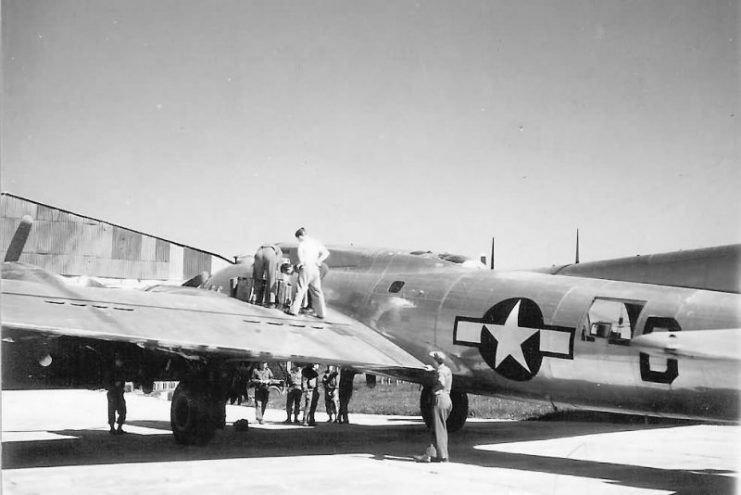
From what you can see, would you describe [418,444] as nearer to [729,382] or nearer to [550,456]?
[550,456]

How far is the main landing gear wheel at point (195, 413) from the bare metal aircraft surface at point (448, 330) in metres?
0.03

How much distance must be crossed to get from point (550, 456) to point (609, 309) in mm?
3205

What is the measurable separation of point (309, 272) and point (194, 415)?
132 inches

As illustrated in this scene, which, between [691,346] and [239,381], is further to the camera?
[239,381]

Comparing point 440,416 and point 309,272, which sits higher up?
point 309,272

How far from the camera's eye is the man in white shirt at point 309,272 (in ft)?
48.5

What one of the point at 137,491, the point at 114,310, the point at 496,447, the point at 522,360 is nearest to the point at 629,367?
the point at 522,360

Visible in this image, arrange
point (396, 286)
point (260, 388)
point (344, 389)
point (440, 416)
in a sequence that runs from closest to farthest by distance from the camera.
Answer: point (440, 416) < point (396, 286) < point (260, 388) < point (344, 389)

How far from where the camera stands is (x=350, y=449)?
14.1 meters

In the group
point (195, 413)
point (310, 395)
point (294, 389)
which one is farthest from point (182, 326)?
point (310, 395)

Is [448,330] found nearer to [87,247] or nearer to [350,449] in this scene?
[350,449]

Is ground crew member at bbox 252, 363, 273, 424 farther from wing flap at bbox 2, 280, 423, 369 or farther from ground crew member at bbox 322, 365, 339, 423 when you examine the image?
wing flap at bbox 2, 280, 423, 369

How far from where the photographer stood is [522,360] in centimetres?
1259

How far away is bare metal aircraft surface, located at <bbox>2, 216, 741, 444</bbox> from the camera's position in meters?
10.8
